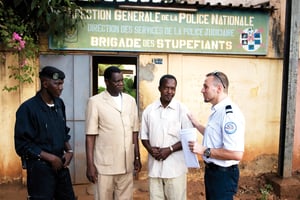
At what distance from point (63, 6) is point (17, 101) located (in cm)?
163

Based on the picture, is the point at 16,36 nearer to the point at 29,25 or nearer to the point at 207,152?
the point at 29,25

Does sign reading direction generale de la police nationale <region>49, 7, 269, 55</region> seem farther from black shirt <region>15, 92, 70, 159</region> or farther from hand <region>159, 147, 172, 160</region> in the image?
hand <region>159, 147, 172, 160</region>

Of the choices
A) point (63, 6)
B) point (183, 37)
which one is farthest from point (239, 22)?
point (63, 6)

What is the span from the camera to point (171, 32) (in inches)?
185

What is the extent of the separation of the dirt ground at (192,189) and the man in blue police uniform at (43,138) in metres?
1.91

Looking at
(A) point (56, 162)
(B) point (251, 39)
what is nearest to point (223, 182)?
(A) point (56, 162)

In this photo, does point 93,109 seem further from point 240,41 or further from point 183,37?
point 240,41

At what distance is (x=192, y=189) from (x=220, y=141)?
8.68ft

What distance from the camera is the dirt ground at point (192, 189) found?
14.6 ft

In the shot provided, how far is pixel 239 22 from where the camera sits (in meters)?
4.86

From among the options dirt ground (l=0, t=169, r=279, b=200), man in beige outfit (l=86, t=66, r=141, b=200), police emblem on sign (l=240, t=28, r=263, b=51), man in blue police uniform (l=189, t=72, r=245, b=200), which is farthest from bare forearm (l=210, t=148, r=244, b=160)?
police emblem on sign (l=240, t=28, r=263, b=51)

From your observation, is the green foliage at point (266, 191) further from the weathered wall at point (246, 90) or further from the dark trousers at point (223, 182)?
the dark trousers at point (223, 182)

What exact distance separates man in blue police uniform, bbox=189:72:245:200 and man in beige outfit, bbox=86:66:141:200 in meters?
0.79

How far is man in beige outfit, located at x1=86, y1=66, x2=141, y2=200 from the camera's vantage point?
9.42ft
